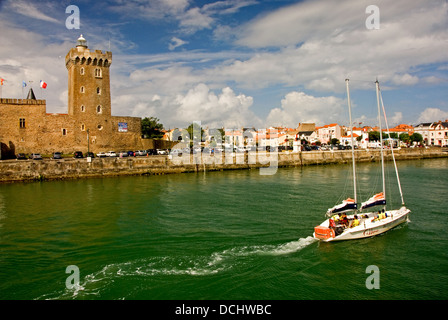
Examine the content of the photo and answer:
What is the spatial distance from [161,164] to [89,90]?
19572 millimetres

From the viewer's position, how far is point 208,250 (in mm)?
16281

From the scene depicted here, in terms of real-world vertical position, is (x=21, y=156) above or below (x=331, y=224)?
above

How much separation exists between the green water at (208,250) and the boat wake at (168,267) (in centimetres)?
5

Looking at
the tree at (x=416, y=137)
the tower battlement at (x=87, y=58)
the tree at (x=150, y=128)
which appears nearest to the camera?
the tower battlement at (x=87, y=58)

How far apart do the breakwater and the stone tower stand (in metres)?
12.6

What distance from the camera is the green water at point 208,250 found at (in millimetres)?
12844

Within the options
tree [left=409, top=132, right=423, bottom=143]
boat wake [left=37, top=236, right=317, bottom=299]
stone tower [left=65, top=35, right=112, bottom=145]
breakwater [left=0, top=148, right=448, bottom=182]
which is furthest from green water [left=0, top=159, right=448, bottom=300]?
tree [left=409, top=132, right=423, bottom=143]

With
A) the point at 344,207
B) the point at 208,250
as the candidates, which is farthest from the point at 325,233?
the point at 208,250

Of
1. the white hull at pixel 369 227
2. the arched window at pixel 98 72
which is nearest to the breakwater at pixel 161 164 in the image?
the arched window at pixel 98 72

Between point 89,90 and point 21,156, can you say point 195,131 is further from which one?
point 21,156

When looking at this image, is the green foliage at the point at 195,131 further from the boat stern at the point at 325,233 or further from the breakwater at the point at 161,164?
the boat stern at the point at 325,233
